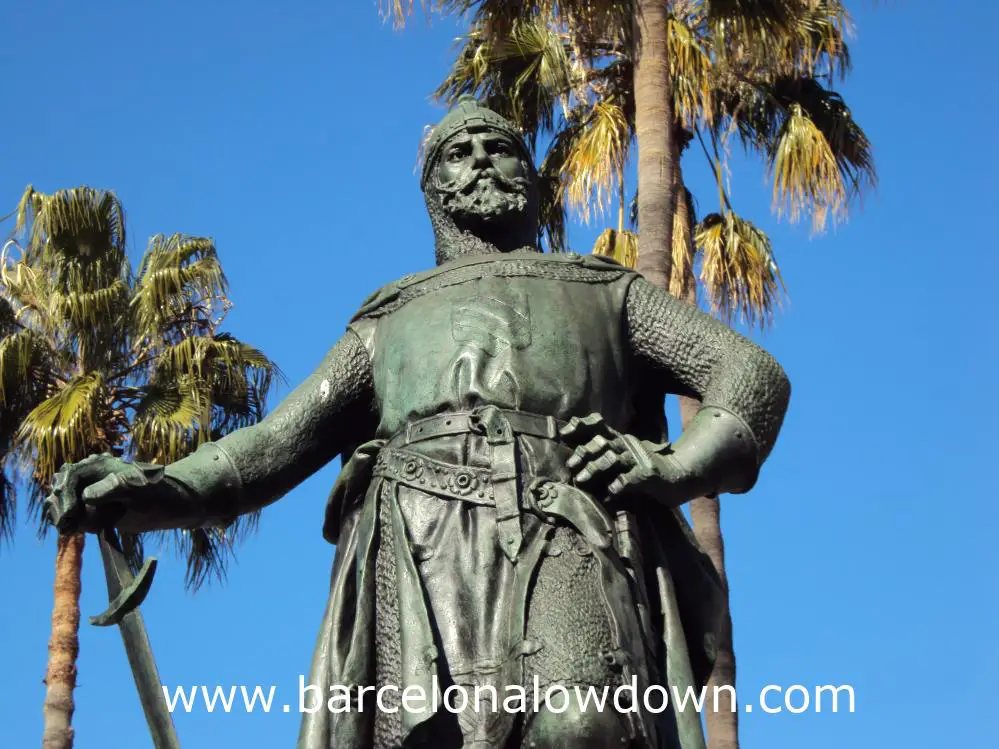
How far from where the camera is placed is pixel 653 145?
50.9 feet

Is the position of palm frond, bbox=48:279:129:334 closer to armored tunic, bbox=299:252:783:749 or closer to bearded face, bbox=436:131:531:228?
bearded face, bbox=436:131:531:228

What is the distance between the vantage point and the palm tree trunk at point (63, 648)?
17031 millimetres

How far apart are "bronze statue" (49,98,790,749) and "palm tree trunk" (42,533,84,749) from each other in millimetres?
10466

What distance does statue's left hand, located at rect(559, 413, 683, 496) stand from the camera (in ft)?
19.1

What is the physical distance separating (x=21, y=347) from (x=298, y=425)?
42.8 feet

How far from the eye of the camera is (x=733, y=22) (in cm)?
1753

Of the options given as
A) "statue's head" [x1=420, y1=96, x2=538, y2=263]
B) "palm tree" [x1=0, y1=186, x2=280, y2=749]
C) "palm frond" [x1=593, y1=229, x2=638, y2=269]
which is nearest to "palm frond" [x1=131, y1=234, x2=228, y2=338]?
"palm tree" [x1=0, y1=186, x2=280, y2=749]

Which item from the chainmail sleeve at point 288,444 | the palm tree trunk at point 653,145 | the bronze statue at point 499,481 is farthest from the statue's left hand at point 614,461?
the palm tree trunk at point 653,145

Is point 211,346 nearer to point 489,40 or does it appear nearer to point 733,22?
point 489,40

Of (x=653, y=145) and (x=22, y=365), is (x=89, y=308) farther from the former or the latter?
(x=653, y=145)

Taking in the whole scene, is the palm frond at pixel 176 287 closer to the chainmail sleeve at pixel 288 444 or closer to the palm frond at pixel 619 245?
the palm frond at pixel 619 245

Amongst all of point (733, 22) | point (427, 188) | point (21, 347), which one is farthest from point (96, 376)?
point (427, 188)

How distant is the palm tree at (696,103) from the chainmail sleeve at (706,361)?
10.7 metres

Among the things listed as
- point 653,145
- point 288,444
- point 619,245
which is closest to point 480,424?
point 288,444
